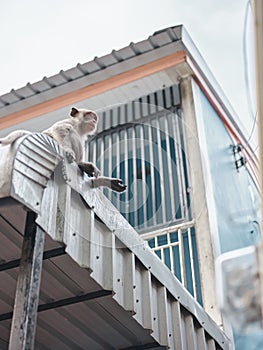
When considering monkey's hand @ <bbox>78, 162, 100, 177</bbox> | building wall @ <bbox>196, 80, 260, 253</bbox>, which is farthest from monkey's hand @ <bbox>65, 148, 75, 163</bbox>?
building wall @ <bbox>196, 80, 260, 253</bbox>

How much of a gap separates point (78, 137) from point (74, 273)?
3.17ft

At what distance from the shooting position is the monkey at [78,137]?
3.56 meters

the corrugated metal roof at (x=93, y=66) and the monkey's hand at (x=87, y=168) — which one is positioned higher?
the corrugated metal roof at (x=93, y=66)

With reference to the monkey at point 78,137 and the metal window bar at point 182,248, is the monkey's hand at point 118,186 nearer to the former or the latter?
the monkey at point 78,137

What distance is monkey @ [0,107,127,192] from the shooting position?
3.56 meters

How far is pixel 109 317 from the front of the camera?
432cm

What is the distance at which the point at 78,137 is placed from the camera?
147 inches

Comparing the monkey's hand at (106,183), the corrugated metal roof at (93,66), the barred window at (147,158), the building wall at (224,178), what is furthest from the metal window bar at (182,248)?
the corrugated metal roof at (93,66)

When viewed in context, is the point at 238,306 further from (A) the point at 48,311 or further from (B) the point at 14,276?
(A) the point at 48,311

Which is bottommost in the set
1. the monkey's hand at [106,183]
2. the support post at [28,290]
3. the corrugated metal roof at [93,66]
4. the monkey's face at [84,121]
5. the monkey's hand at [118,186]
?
the support post at [28,290]

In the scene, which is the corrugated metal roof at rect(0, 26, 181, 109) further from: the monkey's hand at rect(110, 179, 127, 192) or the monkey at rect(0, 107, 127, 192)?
the monkey's hand at rect(110, 179, 127, 192)

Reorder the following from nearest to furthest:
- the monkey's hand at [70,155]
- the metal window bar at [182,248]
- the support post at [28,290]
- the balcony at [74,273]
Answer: the support post at [28,290], the balcony at [74,273], the monkey's hand at [70,155], the metal window bar at [182,248]

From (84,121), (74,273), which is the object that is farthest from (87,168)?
(74,273)

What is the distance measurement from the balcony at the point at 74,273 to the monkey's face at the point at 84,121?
37 centimetres
